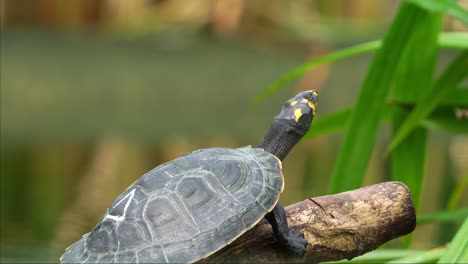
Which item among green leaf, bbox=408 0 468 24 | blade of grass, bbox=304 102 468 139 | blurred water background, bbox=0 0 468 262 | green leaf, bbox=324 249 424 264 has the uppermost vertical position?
green leaf, bbox=408 0 468 24

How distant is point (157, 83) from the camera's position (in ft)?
26.9

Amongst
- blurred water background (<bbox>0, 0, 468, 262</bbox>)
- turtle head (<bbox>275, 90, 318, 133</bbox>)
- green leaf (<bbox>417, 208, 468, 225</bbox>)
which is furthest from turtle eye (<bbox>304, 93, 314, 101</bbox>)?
blurred water background (<bbox>0, 0, 468, 262</bbox>)

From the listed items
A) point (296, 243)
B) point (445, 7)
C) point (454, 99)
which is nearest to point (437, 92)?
point (454, 99)

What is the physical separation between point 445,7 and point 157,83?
6.01 metres

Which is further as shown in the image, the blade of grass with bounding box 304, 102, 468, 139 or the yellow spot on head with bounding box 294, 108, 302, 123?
the blade of grass with bounding box 304, 102, 468, 139

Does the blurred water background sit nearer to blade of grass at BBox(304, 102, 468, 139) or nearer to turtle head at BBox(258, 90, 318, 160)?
blade of grass at BBox(304, 102, 468, 139)

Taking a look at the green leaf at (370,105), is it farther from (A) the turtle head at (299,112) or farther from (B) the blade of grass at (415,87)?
(A) the turtle head at (299,112)

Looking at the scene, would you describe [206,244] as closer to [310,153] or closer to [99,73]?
[310,153]

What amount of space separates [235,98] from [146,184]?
6.60m

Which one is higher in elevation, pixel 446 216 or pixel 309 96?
pixel 309 96

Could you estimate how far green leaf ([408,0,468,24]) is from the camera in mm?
2271

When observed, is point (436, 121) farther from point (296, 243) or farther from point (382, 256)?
point (296, 243)

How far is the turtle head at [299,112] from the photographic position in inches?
76.9

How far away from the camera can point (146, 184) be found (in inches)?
67.7
